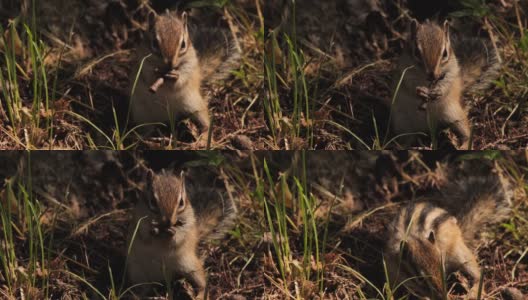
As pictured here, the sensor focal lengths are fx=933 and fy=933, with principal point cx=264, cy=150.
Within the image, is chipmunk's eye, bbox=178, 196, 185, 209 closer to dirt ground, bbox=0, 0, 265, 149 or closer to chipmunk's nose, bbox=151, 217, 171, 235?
chipmunk's nose, bbox=151, 217, 171, 235

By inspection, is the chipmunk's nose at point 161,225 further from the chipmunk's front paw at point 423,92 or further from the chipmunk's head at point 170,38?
the chipmunk's front paw at point 423,92

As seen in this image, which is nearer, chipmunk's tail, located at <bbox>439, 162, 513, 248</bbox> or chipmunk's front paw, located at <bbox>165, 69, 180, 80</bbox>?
chipmunk's front paw, located at <bbox>165, 69, 180, 80</bbox>

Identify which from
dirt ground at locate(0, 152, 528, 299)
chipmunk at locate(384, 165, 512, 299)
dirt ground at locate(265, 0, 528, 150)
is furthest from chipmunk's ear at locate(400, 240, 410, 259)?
dirt ground at locate(265, 0, 528, 150)

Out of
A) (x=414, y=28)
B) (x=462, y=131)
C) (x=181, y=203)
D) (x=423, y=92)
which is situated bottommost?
(x=181, y=203)

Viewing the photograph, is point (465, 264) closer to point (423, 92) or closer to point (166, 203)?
point (423, 92)

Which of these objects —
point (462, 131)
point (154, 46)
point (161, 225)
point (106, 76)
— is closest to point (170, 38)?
point (154, 46)
